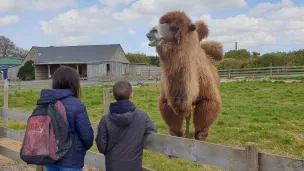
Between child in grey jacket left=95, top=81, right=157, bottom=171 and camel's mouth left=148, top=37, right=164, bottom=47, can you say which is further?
camel's mouth left=148, top=37, right=164, bottom=47

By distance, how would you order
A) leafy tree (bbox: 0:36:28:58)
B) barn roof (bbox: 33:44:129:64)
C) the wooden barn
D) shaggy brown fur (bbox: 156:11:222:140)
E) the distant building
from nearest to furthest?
1. shaggy brown fur (bbox: 156:11:222:140)
2. the wooden barn
3. barn roof (bbox: 33:44:129:64)
4. the distant building
5. leafy tree (bbox: 0:36:28:58)

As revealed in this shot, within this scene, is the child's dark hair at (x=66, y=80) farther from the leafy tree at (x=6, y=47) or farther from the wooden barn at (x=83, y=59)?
the leafy tree at (x=6, y=47)

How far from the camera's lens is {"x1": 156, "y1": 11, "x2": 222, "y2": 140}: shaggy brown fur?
4551 millimetres

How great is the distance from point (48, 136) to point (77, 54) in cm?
4136

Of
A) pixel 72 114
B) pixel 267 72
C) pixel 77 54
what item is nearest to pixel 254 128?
pixel 72 114

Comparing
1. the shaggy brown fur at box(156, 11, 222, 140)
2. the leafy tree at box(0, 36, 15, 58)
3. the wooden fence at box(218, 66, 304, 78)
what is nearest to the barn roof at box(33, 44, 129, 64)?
the wooden fence at box(218, 66, 304, 78)

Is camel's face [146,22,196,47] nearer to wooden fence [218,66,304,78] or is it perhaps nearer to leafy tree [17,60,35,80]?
wooden fence [218,66,304,78]

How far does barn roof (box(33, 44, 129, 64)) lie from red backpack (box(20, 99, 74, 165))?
125 ft

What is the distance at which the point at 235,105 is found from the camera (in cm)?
1157

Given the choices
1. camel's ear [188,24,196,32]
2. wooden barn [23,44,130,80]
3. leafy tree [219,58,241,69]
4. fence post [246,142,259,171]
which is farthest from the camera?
wooden barn [23,44,130,80]

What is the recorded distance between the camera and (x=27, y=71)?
44875mm

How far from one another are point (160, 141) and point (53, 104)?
112 centimetres

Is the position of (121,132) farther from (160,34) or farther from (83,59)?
(83,59)

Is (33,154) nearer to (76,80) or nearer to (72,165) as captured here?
(72,165)
